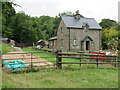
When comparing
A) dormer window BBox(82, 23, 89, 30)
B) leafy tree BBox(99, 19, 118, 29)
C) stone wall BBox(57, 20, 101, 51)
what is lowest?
stone wall BBox(57, 20, 101, 51)

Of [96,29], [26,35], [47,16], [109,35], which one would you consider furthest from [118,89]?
[47,16]

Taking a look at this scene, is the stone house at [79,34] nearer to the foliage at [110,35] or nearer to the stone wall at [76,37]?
the stone wall at [76,37]

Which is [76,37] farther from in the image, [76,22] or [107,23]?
[107,23]

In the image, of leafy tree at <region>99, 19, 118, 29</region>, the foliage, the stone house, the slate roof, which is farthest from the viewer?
leafy tree at <region>99, 19, 118, 29</region>

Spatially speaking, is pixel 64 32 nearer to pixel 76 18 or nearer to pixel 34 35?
pixel 76 18

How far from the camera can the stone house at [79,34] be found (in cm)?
2891

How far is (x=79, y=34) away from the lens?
96.4 ft

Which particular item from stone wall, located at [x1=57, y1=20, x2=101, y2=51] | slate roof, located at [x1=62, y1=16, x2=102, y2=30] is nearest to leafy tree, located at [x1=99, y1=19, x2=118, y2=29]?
slate roof, located at [x1=62, y1=16, x2=102, y2=30]

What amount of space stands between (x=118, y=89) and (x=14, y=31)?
170ft

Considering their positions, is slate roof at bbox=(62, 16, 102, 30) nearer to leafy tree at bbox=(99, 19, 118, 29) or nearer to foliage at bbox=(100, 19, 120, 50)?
foliage at bbox=(100, 19, 120, 50)

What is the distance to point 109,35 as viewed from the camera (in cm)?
4569

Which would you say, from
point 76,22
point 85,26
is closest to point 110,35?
point 85,26

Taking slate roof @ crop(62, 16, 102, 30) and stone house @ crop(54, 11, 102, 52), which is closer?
stone house @ crop(54, 11, 102, 52)

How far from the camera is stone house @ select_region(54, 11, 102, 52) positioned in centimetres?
2891
